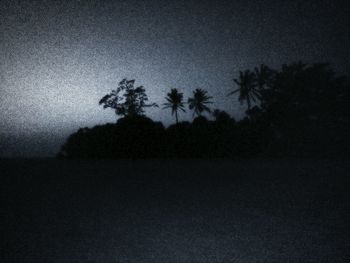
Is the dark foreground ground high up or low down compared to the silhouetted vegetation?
down

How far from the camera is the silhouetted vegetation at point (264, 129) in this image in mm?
38750

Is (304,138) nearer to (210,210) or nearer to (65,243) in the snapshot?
(210,210)

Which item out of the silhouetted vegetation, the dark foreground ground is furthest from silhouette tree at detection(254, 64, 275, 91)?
the dark foreground ground

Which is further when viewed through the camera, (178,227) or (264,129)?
(264,129)

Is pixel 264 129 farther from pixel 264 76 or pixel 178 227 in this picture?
pixel 178 227

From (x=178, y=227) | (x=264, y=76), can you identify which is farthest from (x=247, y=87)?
(x=178, y=227)

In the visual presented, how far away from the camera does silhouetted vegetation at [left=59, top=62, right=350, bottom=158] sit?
38750 millimetres

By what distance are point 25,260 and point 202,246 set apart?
2744mm

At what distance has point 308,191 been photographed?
35.0 ft

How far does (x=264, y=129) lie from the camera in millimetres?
41031

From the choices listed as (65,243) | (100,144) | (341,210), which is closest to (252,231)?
(341,210)

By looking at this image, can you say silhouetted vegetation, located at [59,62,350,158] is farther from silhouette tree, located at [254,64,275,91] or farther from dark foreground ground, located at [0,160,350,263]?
dark foreground ground, located at [0,160,350,263]

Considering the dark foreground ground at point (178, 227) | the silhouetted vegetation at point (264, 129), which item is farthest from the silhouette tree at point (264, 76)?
the dark foreground ground at point (178, 227)

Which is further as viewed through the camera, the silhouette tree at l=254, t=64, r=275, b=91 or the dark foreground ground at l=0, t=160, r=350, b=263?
the silhouette tree at l=254, t=64, r=275, b=91
